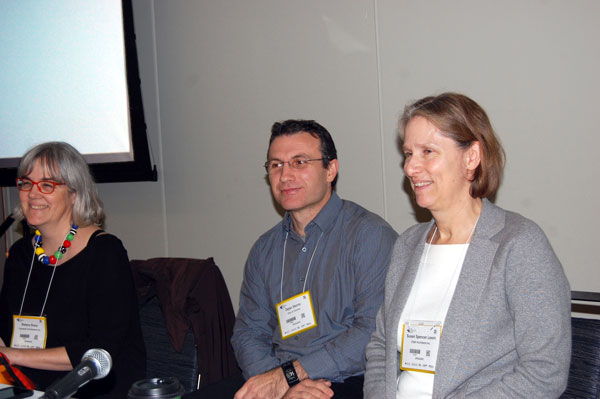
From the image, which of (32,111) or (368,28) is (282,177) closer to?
(368,28)

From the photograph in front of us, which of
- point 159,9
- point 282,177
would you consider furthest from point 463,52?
point 159,9

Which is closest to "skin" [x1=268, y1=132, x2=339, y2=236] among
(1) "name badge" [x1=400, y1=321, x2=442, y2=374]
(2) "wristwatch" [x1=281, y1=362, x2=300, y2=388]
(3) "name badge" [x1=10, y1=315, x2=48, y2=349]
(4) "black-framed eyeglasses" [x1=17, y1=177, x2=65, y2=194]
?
(2) "wristwatch" [x1=281, y1=362, x2=300, y2=388]

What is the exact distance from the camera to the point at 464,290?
1804mm

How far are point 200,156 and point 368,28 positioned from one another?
1.39 metres

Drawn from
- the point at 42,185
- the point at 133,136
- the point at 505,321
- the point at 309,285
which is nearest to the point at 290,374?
the point at 309,285

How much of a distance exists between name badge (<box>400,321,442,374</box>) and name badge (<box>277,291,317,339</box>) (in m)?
0.60

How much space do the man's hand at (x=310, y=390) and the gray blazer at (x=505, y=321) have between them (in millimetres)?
345

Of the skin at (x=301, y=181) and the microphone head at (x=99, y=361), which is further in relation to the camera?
the skin at (x=301, y=181)

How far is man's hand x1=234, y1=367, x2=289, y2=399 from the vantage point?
7.61 feet

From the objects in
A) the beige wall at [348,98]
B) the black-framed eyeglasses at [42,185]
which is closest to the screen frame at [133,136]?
the beige wall at [348,98]

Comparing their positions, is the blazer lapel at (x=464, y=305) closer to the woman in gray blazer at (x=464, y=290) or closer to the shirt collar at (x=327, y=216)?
the woman in gray blazer at (x=464, y=290)

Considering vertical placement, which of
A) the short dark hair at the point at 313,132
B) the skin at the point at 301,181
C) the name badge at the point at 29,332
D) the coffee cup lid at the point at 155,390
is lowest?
the name badge at the point at 29,332

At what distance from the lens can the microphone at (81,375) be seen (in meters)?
1.19

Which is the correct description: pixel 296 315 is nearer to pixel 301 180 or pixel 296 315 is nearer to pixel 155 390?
pixel 301 180
